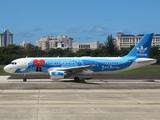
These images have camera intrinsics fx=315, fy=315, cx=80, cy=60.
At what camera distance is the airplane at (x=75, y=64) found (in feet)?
128

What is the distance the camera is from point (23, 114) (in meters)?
14.7

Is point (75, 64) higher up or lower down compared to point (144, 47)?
lower down

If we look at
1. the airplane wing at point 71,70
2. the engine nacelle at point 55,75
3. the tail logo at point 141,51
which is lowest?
the engine nacelle at point 55,75

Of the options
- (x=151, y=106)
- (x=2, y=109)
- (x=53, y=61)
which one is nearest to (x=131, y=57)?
(x=53, y=61)

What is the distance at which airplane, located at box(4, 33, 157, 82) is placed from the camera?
39003 millimetres

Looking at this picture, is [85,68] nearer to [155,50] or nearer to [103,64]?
[103,64]

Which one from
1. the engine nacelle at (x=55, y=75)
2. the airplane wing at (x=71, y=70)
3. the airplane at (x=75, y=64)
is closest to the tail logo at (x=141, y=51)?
the airplane at (x=75, y=64)

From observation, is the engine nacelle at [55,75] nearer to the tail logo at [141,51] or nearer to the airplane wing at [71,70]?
the airplane wing at [71,70]

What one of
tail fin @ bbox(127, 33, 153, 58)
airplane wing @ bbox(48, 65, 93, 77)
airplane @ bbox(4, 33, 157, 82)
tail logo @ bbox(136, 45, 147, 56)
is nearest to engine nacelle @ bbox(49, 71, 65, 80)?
airplane @ bbox(4, 33, 157, 82)

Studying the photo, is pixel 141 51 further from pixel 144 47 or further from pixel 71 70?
pixel 71 70

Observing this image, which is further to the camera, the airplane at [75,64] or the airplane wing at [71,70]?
the airplane at [75,64]

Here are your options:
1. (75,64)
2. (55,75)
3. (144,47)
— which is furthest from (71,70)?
(144,47)

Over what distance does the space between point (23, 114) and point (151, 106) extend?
289 inches

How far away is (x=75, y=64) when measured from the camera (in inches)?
1593
